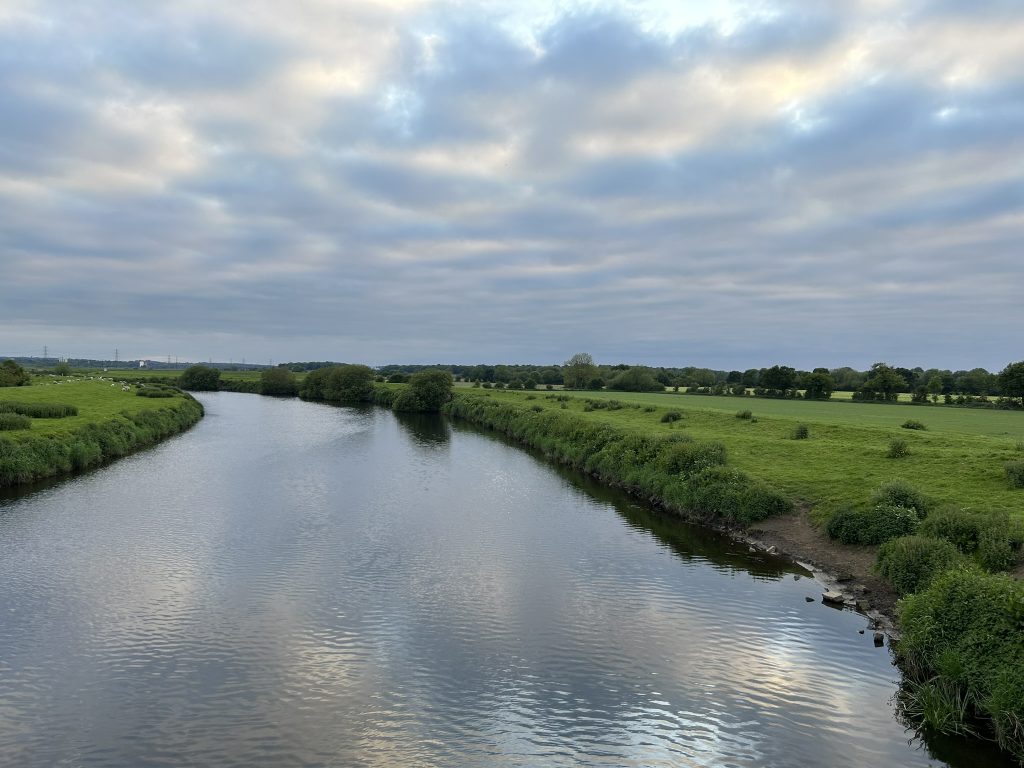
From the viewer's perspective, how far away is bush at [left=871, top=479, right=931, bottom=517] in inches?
912

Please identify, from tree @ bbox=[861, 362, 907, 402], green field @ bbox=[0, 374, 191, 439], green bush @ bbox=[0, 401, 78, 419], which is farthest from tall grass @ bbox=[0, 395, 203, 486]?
tree @ bbox=[861, 362, 907, 402]

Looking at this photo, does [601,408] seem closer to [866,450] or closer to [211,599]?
[866,450]

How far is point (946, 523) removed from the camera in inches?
797

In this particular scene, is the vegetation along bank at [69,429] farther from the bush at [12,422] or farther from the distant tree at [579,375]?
the distant tree at [579,375]

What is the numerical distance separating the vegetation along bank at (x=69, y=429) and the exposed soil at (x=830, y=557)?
39604 mm

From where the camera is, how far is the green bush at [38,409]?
47656mm

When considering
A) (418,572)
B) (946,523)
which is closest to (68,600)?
(418,572)

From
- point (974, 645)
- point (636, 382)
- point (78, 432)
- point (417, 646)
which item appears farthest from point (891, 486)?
point (636, 382)

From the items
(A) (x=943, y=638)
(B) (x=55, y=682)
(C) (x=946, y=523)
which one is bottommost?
(B) (x=55, y=682)

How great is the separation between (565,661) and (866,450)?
84.2ft

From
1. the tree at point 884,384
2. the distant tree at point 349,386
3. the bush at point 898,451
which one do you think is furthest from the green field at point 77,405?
the tree at point 884,384

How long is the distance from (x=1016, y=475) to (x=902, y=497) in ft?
17.0

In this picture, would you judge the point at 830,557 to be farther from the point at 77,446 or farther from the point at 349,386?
the point at 349,386

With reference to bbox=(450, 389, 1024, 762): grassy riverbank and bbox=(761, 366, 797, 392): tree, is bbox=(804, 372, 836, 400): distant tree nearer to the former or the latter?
bbox=(761, 366, 797, 392): tree
